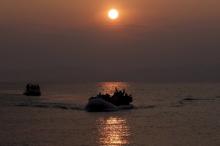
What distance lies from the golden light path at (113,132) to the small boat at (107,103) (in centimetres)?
1439

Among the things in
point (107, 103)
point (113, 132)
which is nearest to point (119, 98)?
point (107, 103)

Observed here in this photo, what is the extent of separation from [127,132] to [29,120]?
15.9m

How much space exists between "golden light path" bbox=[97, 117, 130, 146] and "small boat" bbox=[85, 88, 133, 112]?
14.4m

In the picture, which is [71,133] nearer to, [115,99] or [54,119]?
[54,119]

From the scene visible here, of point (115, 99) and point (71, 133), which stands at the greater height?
point (115, 99)

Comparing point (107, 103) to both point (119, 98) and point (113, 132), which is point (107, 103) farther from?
point (113, 132)

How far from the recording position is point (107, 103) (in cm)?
8300

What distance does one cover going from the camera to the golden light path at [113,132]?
4050 cm

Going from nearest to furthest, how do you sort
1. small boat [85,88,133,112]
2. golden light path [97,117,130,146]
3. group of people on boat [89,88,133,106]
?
golden light path [97,117,130,146] → small boat [85,88,133,112] → group of people on boat [89,88,133,106]

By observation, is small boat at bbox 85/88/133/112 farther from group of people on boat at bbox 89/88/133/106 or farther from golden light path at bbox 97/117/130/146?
golden light path at bbox 97/117/130/146

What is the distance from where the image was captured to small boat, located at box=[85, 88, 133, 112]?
7938 cm

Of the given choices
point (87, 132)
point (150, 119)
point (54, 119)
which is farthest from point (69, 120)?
point (87, 132)

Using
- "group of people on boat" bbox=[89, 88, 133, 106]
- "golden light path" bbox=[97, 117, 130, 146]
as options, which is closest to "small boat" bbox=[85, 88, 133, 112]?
"group of people on boat" bbox=[89, 88, 133, 106]

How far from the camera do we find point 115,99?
285 feet
